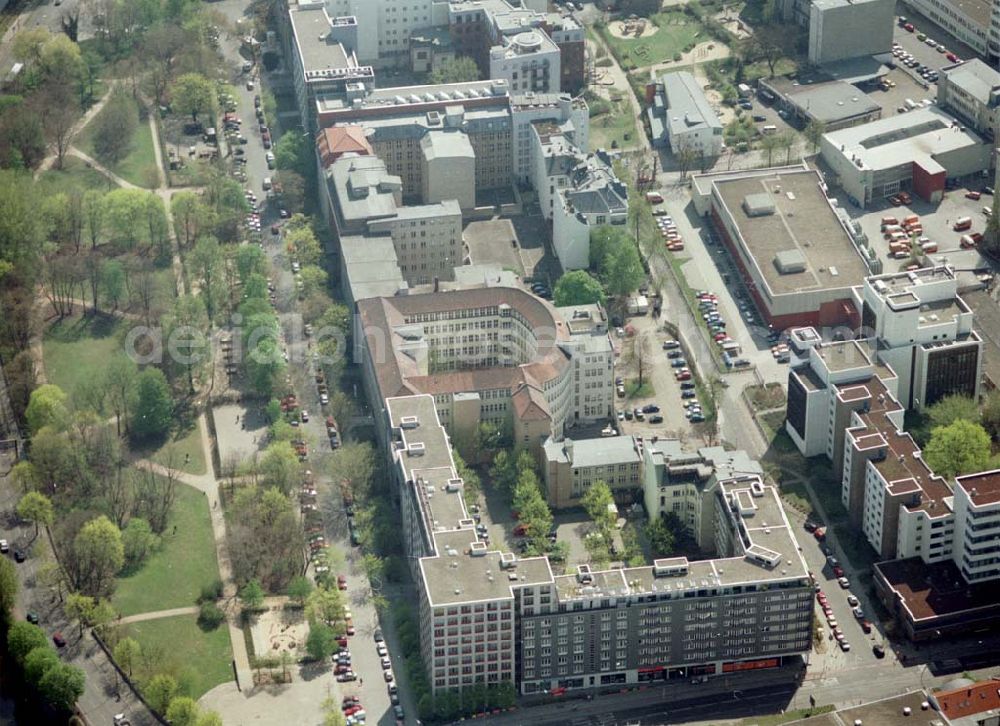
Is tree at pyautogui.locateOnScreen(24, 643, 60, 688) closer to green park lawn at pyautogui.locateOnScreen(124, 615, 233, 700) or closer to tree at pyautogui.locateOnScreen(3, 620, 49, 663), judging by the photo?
tree at pyautogui.locateOnScreen(3, 620, 49, 663)

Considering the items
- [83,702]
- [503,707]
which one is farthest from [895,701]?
[83,702]

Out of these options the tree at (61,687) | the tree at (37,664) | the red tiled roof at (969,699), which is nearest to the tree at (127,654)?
the tree at (61,687)

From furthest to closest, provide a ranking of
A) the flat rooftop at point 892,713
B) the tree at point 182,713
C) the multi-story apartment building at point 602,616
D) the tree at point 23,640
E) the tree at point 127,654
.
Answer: the tree at point 23,640 → the tree at point 127,654 → the multi-story apartment building at point 602,616 → the tree at point 182,713 → the flat rooftop at point 892,713

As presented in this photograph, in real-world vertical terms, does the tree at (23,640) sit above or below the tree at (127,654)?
above

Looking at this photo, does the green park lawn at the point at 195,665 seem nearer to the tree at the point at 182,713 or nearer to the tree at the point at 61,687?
the tree at the point at 182,713

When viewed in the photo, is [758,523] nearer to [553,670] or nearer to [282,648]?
[553,670]

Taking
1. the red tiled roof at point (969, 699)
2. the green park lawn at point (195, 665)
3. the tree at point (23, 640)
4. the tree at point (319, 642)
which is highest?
the tree at point (23, 640)
